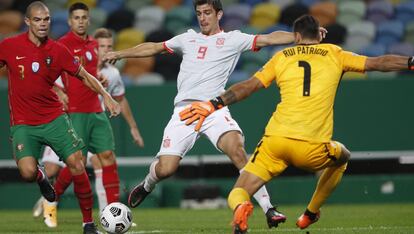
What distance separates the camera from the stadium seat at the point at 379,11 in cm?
2092

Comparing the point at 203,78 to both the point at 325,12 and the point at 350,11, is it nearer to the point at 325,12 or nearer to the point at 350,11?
the point at 325,12

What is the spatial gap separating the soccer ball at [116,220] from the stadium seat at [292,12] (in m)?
10.9

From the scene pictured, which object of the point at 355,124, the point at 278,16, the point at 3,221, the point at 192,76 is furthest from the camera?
the point at 278,16

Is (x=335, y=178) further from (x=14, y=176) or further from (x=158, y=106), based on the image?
Answer: (x=14, y=176)

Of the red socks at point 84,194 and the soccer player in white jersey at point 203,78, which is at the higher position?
the soccer player in white jersey at point 203,78

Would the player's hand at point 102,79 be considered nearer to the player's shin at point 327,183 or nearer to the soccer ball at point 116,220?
the soccer ball at point 116,220

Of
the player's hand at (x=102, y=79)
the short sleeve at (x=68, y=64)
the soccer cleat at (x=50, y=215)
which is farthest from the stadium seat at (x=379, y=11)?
the short sleeve at (x=68, y=64)

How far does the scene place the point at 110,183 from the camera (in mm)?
12883

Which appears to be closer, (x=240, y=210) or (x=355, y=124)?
(x=240, y=210)

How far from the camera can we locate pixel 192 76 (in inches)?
463

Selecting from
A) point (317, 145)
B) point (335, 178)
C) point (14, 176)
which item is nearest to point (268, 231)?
point (335, 178)

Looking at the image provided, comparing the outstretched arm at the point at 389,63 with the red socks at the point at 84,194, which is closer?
the outstretched arm at the point at 389,63

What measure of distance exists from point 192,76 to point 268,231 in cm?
195

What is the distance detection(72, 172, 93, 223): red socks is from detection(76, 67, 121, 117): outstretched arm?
0.83m
